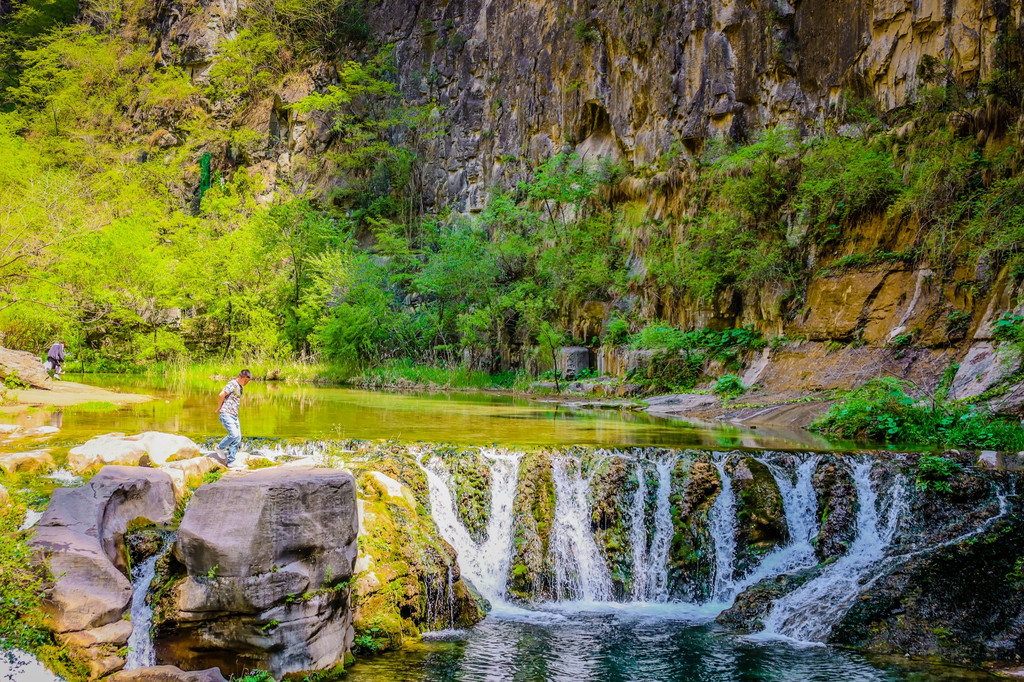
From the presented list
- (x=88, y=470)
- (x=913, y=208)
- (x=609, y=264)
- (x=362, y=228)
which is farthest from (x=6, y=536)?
(x=362, y=228)

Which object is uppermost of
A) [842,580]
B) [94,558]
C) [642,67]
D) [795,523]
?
[642,67]

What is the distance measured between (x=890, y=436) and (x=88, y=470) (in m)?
11.4

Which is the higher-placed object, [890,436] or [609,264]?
[609,264]

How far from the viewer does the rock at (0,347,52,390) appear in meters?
14.8

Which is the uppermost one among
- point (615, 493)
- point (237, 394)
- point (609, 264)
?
point (609, 264)

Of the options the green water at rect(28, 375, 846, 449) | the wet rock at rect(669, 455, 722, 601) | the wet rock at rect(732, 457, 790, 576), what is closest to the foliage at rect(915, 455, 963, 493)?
the green water at rect(28, 375, 846, 449)

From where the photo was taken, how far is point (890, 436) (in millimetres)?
10648

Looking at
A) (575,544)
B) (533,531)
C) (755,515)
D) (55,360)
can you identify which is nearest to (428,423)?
(533,531)

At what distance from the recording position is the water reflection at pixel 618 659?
5.59 meters

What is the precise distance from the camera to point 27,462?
768 cm

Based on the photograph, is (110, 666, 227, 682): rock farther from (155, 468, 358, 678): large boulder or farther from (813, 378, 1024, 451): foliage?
(813, 378, 1024, 451): foliage

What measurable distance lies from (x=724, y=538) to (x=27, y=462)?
27.4 feet

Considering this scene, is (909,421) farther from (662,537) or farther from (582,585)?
(582,585)

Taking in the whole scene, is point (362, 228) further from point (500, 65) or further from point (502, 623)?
point (502, 623)
